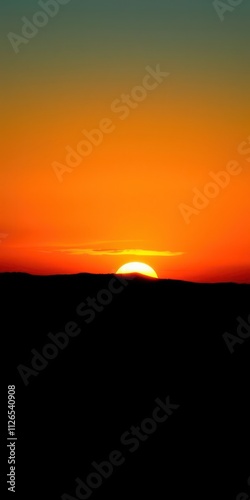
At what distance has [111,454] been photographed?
41.3ft

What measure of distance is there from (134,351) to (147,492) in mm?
8516

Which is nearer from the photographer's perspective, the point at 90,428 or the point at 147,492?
the point at 147,492

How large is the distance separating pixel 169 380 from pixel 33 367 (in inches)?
136

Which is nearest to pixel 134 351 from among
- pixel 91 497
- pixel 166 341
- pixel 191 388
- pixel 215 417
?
pixel 166 341

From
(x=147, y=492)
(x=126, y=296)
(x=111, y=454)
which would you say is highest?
(x=126, y=296)

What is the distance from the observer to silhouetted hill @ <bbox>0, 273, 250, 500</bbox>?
468 inches

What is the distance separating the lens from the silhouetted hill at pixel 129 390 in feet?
39.0

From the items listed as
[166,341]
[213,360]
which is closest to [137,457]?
[213,360]

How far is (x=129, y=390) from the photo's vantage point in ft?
53.7

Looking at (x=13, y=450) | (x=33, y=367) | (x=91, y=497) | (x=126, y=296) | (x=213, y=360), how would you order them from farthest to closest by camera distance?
(x=126, y=296)
(x=213, y=360)
(x=33, y=367)
(x=13, y=450)
(x=91, y=497)

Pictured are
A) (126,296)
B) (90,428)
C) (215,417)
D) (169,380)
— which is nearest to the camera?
(90,428)

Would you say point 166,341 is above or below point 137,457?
above

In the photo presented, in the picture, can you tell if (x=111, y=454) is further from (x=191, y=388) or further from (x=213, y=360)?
(x=213, y=360)

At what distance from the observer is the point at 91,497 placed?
36.2ft
